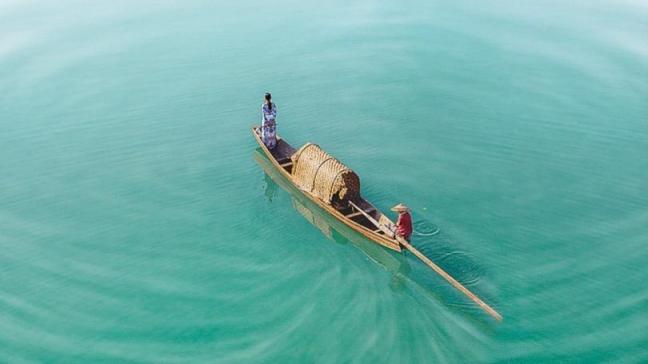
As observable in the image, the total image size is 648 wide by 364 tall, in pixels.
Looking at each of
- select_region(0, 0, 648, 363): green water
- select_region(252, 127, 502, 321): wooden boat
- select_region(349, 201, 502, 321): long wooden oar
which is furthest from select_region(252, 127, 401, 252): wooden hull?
select_region(0, 0, 648, 363): green water

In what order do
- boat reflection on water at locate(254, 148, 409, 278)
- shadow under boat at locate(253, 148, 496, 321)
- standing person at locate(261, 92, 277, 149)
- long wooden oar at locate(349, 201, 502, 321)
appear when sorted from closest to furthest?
long wooden oar at locate(349, 201, 502, 321)
shadow under boat at locate(253, 148, 496, 321)
boat reflection on water at locate(254, 148, 409, 278)
standing person at locate(261, 92, 277, 149)

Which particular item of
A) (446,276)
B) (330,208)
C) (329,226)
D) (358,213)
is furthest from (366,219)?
(446,276)

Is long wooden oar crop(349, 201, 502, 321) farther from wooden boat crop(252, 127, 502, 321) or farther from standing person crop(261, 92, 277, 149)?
standing person crop(261, 92, 277, 149)

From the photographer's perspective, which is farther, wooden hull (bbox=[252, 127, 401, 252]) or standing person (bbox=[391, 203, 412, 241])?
wooden hull (bbox=[252, 127, 401, 252])

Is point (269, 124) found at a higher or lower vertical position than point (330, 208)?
higher

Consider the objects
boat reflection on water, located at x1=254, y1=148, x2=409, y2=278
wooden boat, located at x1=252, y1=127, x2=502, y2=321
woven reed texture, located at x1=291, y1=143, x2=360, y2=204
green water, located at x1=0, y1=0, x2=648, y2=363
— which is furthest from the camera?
woven reed texture, located at x1=291, y1=143, x2=360, y2=204

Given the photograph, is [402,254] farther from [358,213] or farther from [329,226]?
[329,226]

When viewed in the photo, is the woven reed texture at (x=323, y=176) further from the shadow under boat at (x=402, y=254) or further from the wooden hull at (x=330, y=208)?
the shadow under boat at (x=402, y=254)

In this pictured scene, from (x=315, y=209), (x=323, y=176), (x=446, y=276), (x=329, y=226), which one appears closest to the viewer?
(x=446, y=276)
